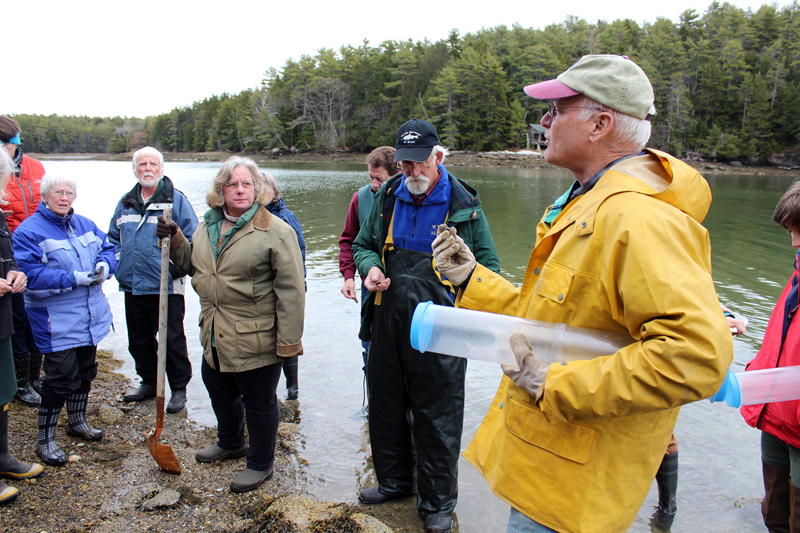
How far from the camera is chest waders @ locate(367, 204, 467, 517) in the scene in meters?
3.24

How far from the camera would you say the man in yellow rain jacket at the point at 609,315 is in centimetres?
132

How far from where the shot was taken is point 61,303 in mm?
3846

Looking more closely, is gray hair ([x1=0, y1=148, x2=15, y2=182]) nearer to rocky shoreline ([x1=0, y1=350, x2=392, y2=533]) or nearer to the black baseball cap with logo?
rocky shoreline ([x1=0, y1=350, x2=392, y2=533])

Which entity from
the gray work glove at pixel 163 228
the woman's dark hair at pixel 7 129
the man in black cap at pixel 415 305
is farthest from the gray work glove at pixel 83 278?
the man in black cap at pixel 415 305

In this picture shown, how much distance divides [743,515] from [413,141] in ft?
12.7

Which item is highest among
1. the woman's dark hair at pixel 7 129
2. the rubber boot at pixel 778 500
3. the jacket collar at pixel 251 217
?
the woman's dark hair at pixel 7 129

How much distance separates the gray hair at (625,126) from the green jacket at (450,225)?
1.52 m

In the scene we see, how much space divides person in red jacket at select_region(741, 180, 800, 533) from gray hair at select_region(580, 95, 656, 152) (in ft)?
5.45

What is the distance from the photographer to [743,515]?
383 cm

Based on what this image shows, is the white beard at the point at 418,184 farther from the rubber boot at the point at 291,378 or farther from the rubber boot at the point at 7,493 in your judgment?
the rubber boot at the point at 7,493

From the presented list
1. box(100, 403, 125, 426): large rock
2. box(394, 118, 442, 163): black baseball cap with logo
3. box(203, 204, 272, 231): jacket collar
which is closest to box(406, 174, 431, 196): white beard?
box(394, 118, 442, 163): black baseball cap with logo

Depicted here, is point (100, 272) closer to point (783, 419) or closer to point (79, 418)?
point (79, 418)

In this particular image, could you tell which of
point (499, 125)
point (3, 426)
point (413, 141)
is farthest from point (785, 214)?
point (499, 125)

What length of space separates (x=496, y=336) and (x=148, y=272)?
3.95m
